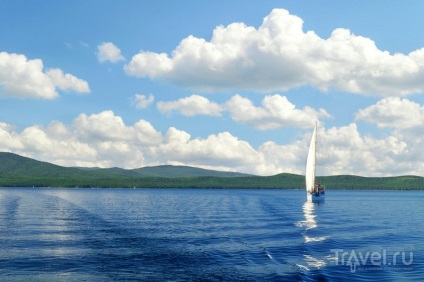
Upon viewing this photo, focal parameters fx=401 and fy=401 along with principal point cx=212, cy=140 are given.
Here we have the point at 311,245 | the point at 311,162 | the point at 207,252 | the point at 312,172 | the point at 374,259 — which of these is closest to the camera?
the point at 374,259

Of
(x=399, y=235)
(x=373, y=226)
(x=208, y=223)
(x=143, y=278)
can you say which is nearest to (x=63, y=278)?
(x=143, y=278)

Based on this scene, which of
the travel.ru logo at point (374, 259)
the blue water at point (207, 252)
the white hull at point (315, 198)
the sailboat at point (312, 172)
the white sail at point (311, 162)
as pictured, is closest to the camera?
the blue water at point (207, 252)

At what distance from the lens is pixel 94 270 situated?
3694 cm

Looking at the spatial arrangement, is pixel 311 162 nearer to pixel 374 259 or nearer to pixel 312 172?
pixel 312 172

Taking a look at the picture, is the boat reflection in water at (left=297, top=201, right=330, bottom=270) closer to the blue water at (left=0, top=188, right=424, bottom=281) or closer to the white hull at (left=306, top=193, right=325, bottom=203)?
the blue water at (left=0, top=188, right=424, bottom=281)

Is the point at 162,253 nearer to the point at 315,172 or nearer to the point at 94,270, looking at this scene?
the point at 94,270

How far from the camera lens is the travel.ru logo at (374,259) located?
3980 centimetres

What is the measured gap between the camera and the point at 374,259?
1703 inches

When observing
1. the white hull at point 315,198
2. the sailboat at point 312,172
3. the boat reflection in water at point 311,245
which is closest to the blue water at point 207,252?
the boat reflection in water at point 311,245

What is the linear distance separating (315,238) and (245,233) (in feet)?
34.5

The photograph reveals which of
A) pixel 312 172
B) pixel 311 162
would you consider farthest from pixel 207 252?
pixel 311 162

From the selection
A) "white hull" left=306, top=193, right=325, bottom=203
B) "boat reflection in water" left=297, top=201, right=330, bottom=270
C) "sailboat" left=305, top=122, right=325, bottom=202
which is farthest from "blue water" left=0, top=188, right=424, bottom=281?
"sailboat" left=305, top=122, right=325, bottom=202

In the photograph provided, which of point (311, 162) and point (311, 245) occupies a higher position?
point (311, 162)

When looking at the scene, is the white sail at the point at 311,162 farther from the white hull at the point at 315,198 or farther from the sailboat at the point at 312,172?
the white hull at the point at 315,198
